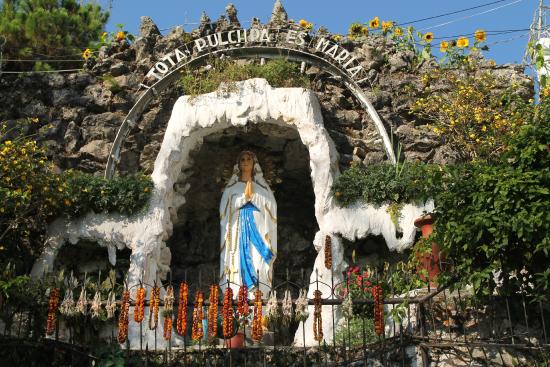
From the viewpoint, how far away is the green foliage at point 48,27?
47.2 ft

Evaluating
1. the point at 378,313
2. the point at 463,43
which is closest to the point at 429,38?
the point at 463,43

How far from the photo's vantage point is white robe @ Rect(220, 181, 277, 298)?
11.1m

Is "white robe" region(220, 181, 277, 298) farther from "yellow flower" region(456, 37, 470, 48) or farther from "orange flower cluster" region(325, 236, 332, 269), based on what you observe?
"yellow flower" region(456, 37, 470, 48)

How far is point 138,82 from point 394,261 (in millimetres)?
5132

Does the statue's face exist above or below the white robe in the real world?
above

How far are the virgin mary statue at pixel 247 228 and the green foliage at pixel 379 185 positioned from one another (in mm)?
1080

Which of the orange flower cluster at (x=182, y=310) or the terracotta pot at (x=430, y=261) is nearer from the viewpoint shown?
the orange flower cluster at (x=182, y=310)

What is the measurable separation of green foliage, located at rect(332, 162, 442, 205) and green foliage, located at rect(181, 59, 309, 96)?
6.23ft

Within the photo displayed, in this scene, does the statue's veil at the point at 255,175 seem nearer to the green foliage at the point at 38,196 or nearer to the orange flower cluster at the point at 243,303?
the green foliage at the point at 38,196

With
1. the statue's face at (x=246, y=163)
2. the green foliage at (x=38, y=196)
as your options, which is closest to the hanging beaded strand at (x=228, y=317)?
the green foliage at (x=38, y=196)

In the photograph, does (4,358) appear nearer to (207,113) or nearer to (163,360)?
(163,360)

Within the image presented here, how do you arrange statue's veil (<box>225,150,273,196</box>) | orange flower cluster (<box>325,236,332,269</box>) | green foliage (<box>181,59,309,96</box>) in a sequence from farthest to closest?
green foliage (<box>181,59,309,96</box>), statue's veil (<box>225,150,273,196</box>), orange flower cluster (<box>325,236,332,269</box>)

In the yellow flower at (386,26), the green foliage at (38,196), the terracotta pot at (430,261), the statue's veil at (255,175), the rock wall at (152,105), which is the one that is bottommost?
the terracotta pot at (430,261)

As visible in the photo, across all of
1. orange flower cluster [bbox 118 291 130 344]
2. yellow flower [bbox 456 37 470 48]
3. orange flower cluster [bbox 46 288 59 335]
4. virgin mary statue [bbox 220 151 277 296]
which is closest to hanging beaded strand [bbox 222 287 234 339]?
orange flower cluster [bbox 118 291 130 344]
